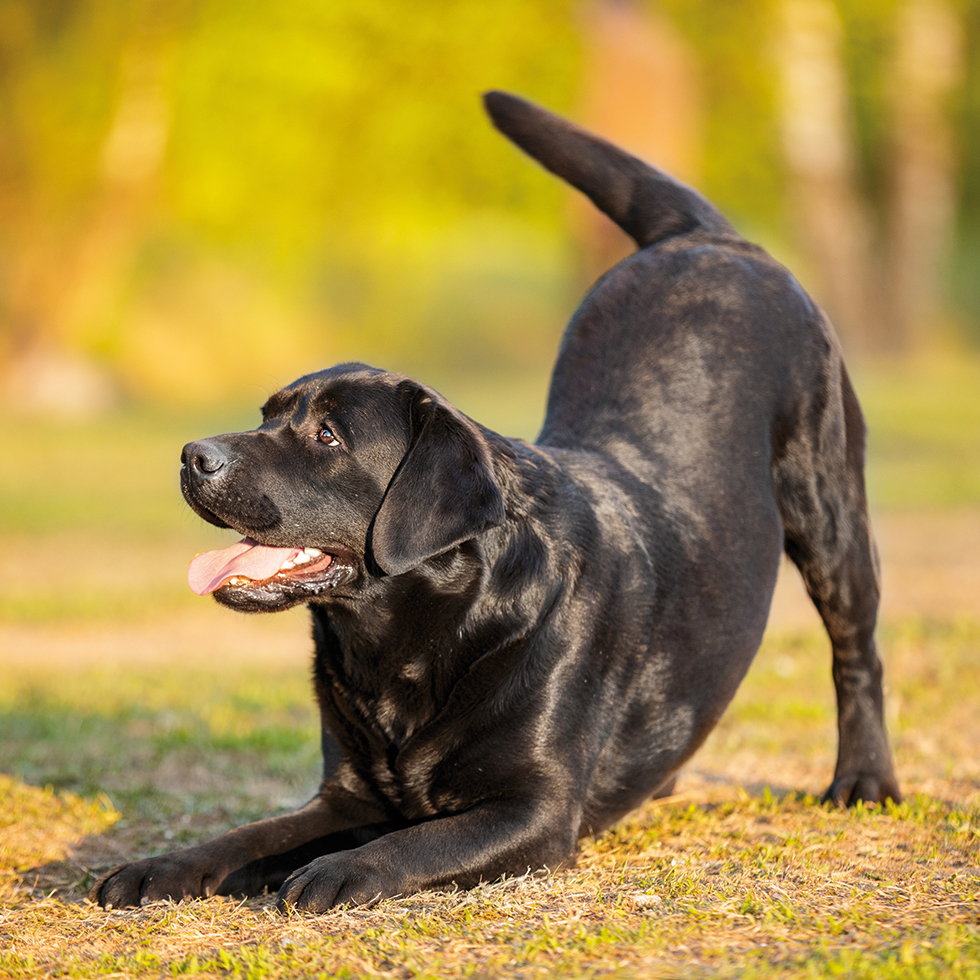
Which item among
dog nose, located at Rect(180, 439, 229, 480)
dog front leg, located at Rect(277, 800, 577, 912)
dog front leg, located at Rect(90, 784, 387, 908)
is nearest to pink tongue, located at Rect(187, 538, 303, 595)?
dog nose, located at Rect(180, 439, 229, 480)

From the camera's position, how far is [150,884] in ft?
11.8

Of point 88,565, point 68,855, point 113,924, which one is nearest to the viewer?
point 113,924

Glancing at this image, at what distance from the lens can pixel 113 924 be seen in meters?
3.36

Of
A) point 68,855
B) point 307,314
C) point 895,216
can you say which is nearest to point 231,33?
point 307,314

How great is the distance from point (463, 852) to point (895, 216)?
26.2 meters

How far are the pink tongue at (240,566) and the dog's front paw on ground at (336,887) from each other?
80 centimetres

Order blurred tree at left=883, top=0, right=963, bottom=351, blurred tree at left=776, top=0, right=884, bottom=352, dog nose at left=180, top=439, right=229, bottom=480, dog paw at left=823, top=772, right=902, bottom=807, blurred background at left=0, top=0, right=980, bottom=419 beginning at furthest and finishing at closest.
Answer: blurred tree at left=883, top=0, right=963, bottom=351 → blurred background at left=0, top=0, right=980, bottom=419 → blurred tree at left=776, top=0, right=884, bottom=352 → dog paw at left=823, top=772, right=902, bottom=807 → dog nose at left=180, top=439, right=229, bottom=480

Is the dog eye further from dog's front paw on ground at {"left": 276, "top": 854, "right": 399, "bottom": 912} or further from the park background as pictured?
the park background

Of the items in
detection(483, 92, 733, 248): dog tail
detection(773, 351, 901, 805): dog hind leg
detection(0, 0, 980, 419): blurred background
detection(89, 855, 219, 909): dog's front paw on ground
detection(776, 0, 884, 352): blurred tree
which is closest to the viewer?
detection(89, 855, 219, 909): dog's front paw on ground

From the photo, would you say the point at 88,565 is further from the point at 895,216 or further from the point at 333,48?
the point at 895,216

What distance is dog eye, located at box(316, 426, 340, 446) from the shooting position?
3795 mm

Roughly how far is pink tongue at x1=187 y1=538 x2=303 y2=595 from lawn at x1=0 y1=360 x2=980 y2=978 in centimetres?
85

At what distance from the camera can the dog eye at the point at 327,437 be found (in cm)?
379

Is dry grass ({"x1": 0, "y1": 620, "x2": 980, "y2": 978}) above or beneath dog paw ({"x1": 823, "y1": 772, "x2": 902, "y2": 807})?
beneath
